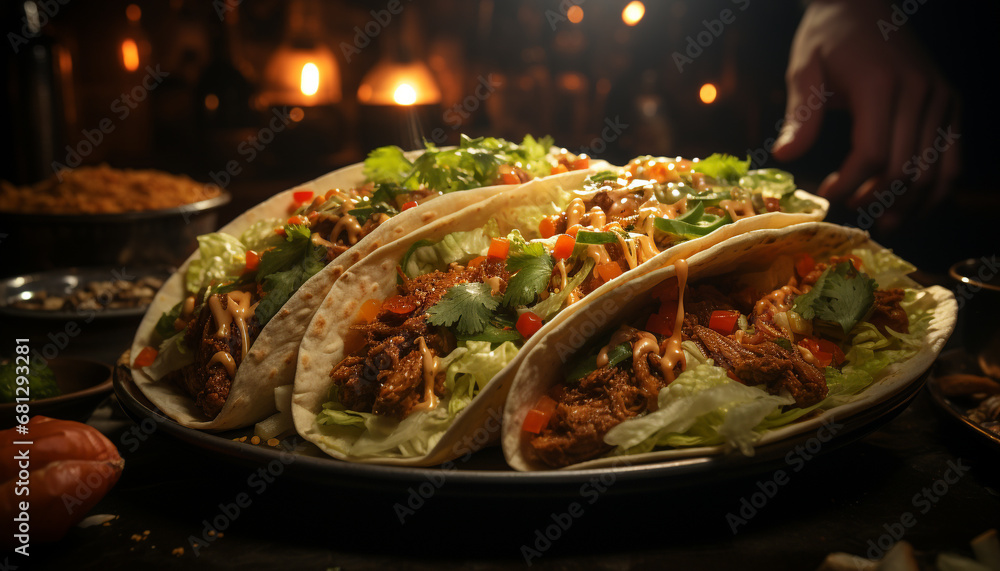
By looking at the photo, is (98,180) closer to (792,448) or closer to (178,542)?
(178,542)

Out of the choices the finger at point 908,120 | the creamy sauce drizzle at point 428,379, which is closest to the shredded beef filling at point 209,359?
the creamy sauce drizzle at point 428,379

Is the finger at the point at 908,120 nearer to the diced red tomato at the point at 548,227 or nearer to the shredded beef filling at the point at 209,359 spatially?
the diced red tomato at the point at 548,227

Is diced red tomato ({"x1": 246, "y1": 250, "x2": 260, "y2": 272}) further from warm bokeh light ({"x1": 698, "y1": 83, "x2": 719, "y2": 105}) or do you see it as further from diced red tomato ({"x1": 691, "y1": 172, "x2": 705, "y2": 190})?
warm bokeh light ({"x1": 698, "y1": 83, "x2": 719, "y2": 105})

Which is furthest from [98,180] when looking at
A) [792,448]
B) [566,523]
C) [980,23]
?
[980,23]

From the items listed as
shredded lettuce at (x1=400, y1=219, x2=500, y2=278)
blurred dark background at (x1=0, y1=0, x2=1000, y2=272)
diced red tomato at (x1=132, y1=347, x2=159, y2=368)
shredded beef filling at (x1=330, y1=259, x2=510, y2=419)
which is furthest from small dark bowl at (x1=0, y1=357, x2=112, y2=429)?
blurred dark background at (x1=0, y1=0, x2=1000, y2=272)

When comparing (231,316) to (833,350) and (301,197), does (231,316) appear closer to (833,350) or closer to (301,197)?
(301,197)
